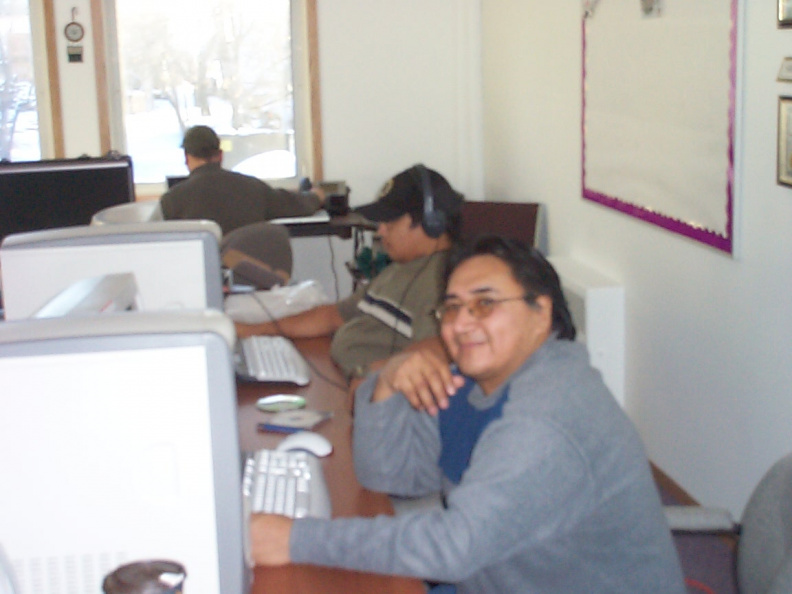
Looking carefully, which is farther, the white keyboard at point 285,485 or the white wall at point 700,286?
the white wall at point 700,286

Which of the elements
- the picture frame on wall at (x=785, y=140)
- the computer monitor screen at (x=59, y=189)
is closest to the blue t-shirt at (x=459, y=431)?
the picture frame on wall at (x=785, y=140)

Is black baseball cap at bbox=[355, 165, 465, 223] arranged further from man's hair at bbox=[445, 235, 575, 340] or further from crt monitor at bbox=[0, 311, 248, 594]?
crt monitor at bbox=[0, 311, 248, 594]

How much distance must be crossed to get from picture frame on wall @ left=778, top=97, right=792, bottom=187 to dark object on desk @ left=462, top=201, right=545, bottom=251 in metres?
1.93

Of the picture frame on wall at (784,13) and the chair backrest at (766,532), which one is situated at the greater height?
the picture frame on wall at (784,13)

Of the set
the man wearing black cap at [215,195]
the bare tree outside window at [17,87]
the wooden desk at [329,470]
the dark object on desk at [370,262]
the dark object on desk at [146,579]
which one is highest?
the bare tree outside window at [17,87]

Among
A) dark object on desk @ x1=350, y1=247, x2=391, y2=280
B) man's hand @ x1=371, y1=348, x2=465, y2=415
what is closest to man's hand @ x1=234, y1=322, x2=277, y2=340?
man's hand @ x1=371, y1=348, x2=465, y2=415

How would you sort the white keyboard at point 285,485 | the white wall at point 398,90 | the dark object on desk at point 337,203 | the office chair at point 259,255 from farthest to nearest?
the white wall at point 398,90 → the dark object on desk at point 337,203 → the office chair at point 259,255 → the white keyboard at point 285,485

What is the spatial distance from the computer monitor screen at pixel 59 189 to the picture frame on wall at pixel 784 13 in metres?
2.06

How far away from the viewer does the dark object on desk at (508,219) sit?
4.74 metres

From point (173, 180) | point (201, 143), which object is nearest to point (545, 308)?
point (201, 143)

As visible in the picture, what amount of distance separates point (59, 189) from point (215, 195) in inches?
55.1

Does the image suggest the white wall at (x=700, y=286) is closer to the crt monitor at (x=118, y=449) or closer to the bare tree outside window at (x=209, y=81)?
the bare tree outside window at (x=209, y=81)

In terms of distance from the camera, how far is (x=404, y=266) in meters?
2.82

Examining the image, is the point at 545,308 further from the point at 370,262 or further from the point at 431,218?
the point at 370,262
